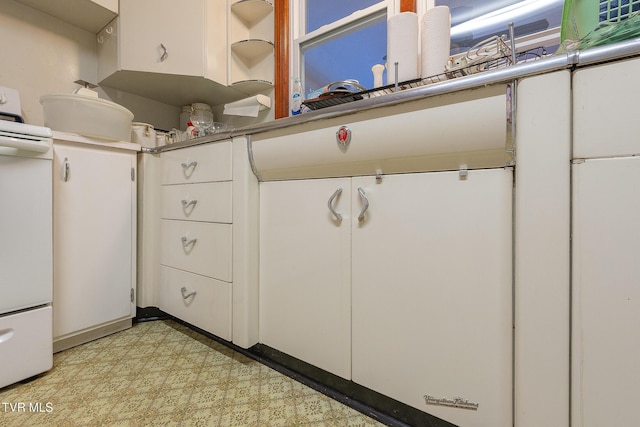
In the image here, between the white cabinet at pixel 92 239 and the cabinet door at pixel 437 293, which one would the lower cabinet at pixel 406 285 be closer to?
the cabinet door at pixel 437 293

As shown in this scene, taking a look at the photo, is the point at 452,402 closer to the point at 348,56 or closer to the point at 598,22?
the point at 598,22

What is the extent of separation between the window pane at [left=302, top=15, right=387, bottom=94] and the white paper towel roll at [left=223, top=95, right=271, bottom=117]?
0.92 ft

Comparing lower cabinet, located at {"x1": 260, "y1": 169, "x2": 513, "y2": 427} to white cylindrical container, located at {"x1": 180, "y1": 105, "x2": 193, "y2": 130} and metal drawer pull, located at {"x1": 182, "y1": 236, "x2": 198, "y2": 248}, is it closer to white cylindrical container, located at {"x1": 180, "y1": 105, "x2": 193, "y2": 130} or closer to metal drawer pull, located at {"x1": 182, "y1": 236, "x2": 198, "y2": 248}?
metal drawer pull, located at {"x1": 182, "y1": 236, "x2": 198, "y2": 248}

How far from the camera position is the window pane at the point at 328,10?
5.10 feet

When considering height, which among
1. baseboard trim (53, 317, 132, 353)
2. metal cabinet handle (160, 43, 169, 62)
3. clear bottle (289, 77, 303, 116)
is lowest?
baseboard trim (53, 317, 132, 353)

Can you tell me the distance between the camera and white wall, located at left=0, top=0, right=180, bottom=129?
146 centimetres

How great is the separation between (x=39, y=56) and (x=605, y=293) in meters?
2.47

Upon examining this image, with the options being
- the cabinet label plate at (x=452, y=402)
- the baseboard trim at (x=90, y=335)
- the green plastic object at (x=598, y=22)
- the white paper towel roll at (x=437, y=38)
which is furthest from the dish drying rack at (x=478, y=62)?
the baseboard trim at (x=90, y=335)

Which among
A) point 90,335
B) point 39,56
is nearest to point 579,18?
point 90,335

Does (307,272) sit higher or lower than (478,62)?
lower

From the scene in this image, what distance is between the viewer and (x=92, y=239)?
4.15 feet

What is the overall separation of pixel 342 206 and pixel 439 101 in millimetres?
380

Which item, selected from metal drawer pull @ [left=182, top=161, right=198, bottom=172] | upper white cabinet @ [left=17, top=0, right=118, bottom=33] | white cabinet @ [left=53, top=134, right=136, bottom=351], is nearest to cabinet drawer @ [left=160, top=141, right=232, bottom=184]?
metal drawer pull @ [left=182, top=161, right=198, bottom=172]

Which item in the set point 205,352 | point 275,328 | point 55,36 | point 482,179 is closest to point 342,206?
point 482,179
